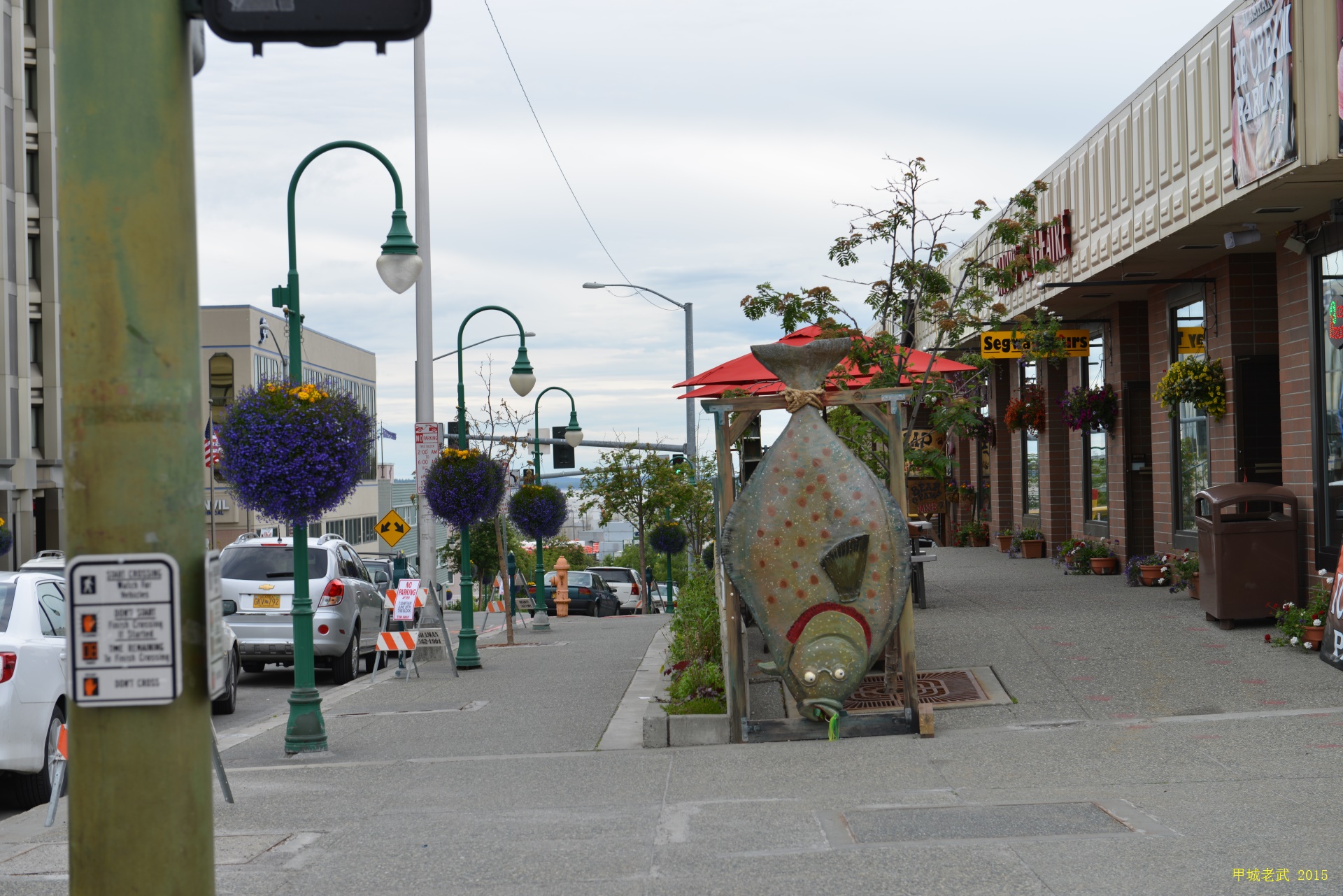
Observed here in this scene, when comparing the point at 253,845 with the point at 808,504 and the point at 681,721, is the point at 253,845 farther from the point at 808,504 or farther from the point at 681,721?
the point at 808,504

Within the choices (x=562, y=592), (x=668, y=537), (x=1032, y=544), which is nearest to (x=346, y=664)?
(x=1032, y=544)

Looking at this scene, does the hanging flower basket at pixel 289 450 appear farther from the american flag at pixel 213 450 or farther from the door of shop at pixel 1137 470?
the door of shop at pixel 1137 470

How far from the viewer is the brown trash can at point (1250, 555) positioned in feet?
40.4

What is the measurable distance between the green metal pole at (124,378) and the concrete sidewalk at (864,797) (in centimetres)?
327

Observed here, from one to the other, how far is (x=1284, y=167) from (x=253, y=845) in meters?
8.64

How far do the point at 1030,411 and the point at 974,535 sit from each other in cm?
573

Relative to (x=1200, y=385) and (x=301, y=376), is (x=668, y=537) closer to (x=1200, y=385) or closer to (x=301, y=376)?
(x=1200, y=385)

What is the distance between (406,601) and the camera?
16.0 metres

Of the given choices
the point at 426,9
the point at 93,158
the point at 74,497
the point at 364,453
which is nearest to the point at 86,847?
the point at 74,497

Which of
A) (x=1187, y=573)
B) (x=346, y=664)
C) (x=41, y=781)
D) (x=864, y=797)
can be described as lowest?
(x=346, y=664)

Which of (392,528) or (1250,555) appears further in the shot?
(392,528)

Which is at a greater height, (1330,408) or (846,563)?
(1330,408)

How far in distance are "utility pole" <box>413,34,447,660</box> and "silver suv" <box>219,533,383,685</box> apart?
1.37 m

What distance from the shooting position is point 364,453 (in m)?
11.0
